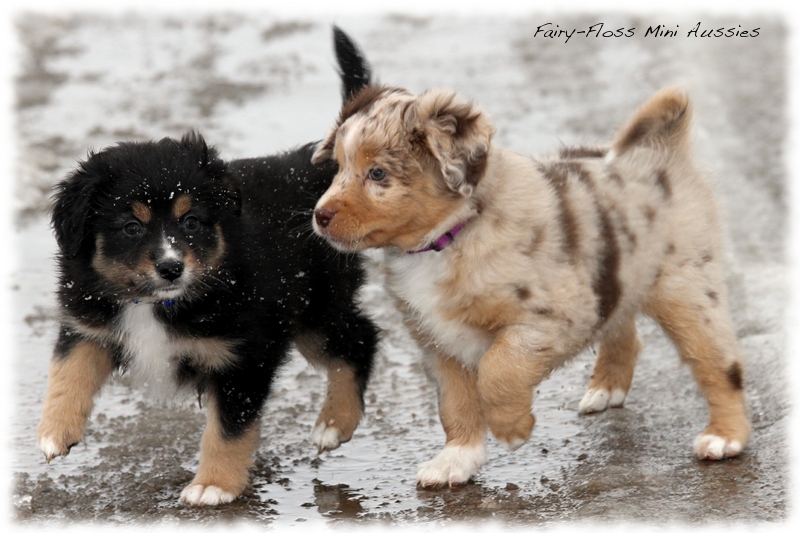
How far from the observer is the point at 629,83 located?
11266mm

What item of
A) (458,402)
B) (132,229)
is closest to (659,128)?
(458,402)

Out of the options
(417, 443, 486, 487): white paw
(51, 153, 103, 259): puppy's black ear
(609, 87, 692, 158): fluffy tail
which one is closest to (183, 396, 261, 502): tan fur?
(417, 443, 486, 487): white paw

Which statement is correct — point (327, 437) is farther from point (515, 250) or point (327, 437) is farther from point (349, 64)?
point (349, 64)

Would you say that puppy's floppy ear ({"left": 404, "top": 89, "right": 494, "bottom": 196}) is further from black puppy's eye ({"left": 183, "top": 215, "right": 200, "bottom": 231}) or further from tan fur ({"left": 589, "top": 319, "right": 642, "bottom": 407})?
tan fur ({"left": 589, "top": 319, "right": 642, "bottom": 407})

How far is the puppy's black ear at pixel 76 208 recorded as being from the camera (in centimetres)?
443

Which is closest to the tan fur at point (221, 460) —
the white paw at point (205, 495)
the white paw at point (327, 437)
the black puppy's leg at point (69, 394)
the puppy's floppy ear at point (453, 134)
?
the white paw at point (205, 495)

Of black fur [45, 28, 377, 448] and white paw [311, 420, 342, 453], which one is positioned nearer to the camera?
black fur [45, 28, 377, 448]

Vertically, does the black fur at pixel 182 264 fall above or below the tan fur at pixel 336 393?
above

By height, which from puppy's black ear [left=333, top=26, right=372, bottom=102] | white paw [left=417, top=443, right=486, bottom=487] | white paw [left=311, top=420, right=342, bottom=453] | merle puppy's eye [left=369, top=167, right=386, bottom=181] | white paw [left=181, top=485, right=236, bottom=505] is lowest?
white paw [left=181, top=485, right=236, bottom=505]

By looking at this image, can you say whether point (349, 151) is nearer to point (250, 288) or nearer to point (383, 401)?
point (250, 288)

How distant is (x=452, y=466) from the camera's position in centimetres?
463

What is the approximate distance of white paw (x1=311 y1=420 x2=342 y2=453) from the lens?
5.10m

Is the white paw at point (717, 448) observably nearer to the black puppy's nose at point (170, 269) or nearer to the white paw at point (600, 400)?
the white paw at point (600, 400)

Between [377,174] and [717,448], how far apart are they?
1.78 m
